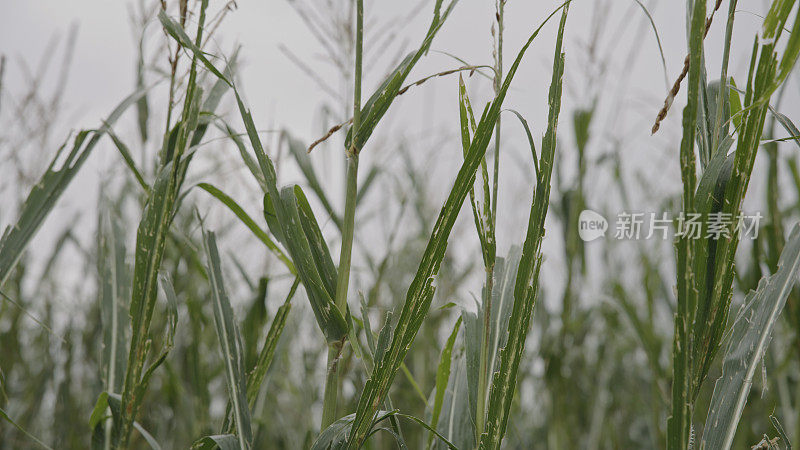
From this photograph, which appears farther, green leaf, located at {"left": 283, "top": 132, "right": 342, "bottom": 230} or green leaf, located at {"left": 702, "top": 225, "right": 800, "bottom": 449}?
green leaf, located at {"left": 283, "top": 132, "right": 342, "bottom": 230}

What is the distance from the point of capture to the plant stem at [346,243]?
41cm

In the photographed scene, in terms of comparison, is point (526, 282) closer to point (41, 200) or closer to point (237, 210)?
point (237, 210)

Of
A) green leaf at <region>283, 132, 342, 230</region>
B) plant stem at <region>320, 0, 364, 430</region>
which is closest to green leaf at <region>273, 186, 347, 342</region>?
plant stem at <region>320, 0, 364, 430</region>

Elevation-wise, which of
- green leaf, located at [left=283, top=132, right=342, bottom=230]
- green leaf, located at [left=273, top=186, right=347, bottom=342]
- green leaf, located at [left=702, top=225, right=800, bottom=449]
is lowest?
green leaf, located at [left=702, top=225, right=800, bottom=449]

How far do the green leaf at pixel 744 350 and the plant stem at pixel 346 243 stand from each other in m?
0.25

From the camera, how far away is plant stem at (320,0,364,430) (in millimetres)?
413

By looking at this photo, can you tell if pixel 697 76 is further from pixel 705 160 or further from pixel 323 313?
pixel 323 313

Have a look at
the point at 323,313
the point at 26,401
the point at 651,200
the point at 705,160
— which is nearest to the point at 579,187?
the point at 705,160

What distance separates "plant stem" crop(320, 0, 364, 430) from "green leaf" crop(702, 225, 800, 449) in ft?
0.81

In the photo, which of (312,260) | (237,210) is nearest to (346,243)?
(312,260)

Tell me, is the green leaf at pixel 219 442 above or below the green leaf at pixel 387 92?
below

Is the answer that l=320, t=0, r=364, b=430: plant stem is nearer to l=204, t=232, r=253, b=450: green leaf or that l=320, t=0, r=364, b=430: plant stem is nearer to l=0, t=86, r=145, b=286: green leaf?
l=204, t=232, r=253, b=450: green leaf

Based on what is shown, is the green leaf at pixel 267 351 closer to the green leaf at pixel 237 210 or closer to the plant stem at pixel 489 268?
the green leaf at pixel 237 210

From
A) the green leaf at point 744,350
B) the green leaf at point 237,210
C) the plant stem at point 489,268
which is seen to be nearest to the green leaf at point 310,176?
the green leaf at point 237,210
